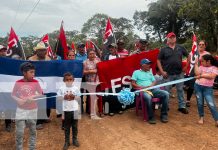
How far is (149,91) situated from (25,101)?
3258 mm

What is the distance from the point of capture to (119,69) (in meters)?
8.28

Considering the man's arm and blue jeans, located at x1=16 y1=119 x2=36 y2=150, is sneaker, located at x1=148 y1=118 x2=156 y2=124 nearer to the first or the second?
the man's arm

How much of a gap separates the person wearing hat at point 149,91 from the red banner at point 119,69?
1.94ft

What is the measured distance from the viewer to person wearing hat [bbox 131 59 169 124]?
289 inches

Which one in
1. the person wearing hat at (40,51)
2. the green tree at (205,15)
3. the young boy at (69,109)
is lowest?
the young boy at (69,109)

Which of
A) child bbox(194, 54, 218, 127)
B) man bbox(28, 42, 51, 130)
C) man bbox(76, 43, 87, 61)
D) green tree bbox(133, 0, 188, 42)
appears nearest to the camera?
child bbox(194, 54, 218, 127)

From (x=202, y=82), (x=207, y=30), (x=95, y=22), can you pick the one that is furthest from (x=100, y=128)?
(x=95, y=22)

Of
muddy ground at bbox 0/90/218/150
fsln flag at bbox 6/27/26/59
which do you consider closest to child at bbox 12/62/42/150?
muddy ground at bbox 0/90/218/150

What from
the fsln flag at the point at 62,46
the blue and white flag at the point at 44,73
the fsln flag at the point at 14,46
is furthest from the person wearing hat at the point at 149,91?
the fsln flag at the point at 14,46

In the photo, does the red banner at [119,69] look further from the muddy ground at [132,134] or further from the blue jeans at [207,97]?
the blue jeans at [207,97]

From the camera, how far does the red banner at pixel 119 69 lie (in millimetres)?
8133

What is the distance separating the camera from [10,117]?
282 inches

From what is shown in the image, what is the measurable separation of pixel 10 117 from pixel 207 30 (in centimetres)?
1798

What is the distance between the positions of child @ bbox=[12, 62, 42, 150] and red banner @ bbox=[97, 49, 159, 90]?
2.86 metres
